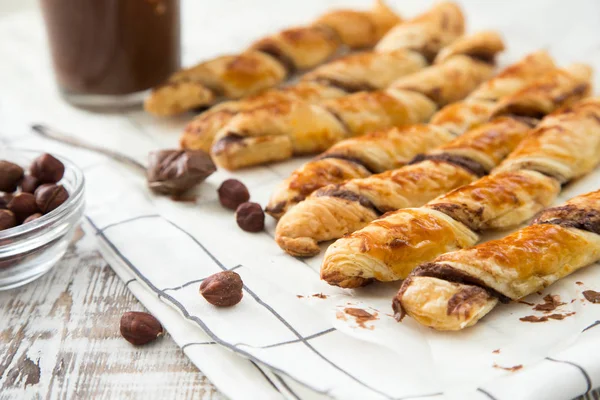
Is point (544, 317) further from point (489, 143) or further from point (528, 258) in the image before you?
point (489, 143)

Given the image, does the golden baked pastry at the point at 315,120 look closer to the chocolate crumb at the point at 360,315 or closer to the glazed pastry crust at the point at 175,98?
the glazed pastry crust at the point at 175,98

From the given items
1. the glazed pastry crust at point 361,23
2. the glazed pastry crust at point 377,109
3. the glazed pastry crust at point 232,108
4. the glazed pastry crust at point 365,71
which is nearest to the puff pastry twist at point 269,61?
the glazed pastry crust at point 361,23

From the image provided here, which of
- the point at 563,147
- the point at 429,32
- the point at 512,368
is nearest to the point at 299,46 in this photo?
the point at 429,32

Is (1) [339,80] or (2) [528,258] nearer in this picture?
(2) [528,258]

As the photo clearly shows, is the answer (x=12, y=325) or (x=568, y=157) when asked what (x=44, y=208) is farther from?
(x=568, y=157)

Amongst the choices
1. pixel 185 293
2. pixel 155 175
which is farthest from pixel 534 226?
pixel 155 175
